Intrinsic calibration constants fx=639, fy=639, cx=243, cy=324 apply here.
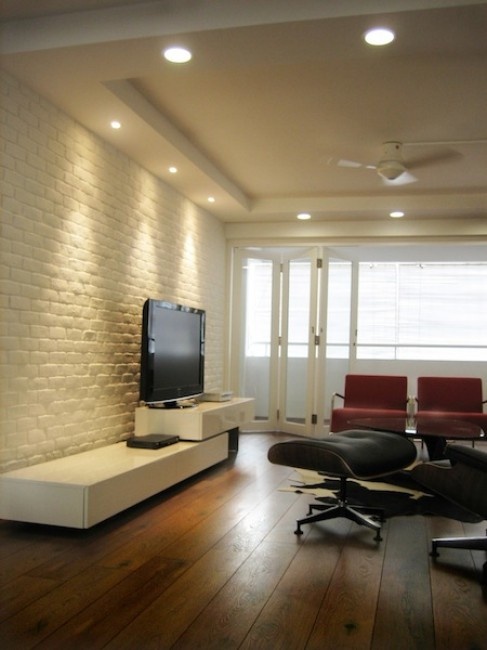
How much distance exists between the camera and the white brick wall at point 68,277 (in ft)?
10.9

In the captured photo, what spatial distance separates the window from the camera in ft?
26.5

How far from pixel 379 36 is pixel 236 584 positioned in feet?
7.76

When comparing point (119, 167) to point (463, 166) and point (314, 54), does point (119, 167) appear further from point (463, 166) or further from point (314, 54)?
A: point (463, 166)

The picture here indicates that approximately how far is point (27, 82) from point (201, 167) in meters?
1.83

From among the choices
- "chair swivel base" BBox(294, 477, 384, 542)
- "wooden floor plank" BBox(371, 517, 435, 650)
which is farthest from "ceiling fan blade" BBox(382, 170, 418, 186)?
"wooden floor plank" BBox(371, 517, 435, 650)

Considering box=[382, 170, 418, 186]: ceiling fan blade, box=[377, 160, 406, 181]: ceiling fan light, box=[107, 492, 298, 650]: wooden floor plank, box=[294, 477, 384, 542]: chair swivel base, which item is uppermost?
box=[382, 170, 418, 186]: ceiling fan blade

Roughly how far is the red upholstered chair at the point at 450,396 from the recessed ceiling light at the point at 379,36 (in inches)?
157

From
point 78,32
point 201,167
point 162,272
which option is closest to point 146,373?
point 162,272

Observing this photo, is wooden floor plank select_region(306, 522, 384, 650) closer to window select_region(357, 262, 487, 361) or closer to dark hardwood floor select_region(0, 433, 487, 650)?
dark hardwood floor select_region(0, 433, 487, 650)

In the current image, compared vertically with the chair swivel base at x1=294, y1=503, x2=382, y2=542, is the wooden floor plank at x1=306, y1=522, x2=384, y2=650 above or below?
below

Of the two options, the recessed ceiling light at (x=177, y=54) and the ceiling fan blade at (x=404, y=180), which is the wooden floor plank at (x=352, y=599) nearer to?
the recessed ceiling light at (x=177, y=54)

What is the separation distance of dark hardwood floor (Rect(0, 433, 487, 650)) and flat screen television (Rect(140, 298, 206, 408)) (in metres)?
1.08

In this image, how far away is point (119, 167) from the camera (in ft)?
14.8

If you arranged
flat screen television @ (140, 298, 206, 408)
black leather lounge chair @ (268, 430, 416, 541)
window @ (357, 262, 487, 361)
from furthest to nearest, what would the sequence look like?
window @ (357, 262, 487, 361) < flat screen television @ (140, 298, 206, 408) < black leather lounge chair @ (268, 430, 416, 541)
